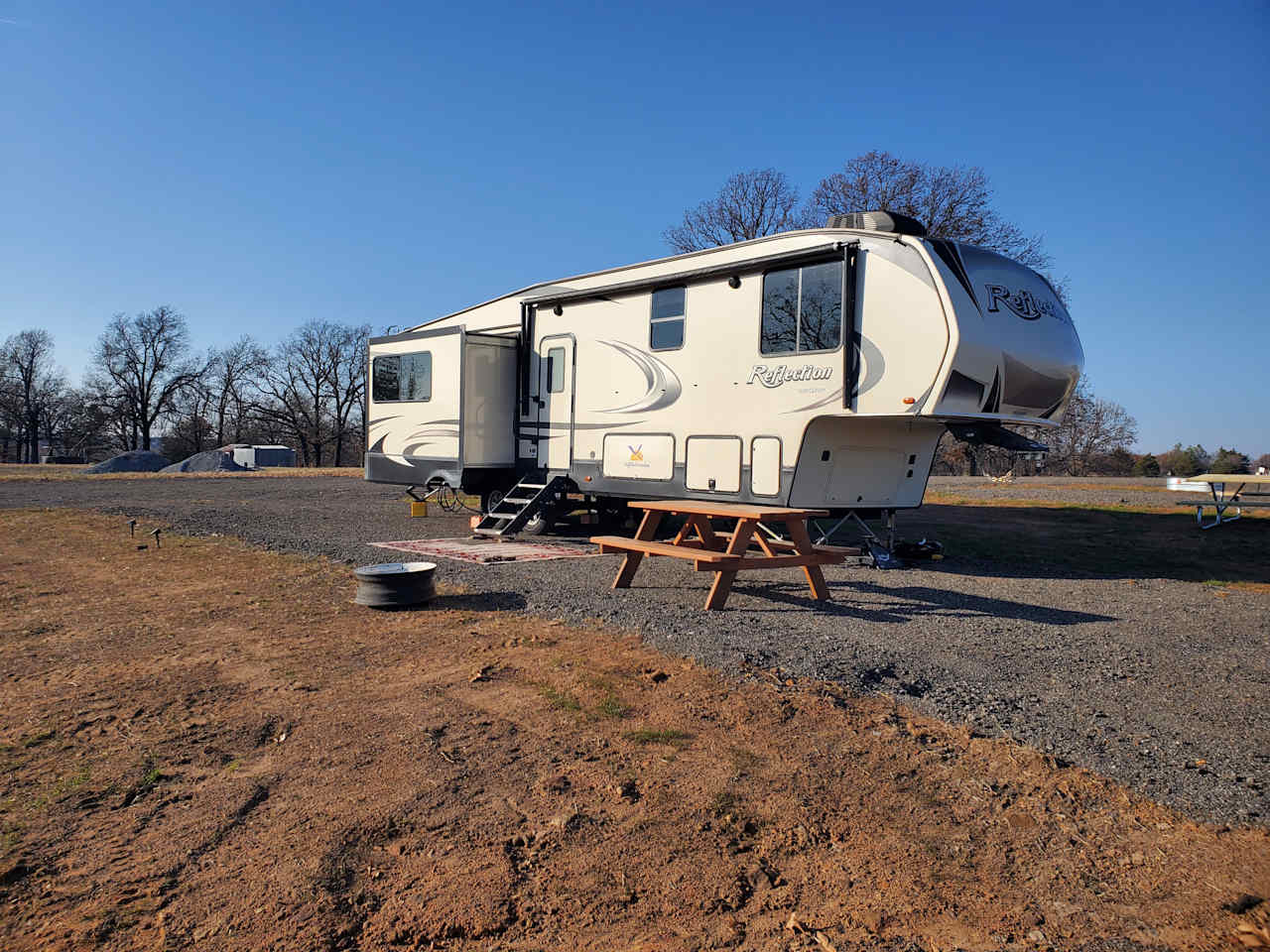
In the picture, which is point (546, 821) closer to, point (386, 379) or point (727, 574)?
point (727, 574)

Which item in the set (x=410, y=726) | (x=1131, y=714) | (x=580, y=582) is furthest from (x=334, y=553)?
(x=1131, y=714)

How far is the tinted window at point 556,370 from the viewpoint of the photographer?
10.5 metres

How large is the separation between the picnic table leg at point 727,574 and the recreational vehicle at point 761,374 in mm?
1830

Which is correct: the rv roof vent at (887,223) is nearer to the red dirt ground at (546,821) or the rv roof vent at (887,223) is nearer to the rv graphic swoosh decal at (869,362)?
the rv graphic swoosh decal at (869,362)

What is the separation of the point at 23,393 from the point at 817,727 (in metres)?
65.7

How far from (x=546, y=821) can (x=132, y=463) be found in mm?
38402

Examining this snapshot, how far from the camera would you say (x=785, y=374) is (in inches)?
313

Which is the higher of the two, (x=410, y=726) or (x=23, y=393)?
(x=23, y=393)

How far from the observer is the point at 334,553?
8562 mm

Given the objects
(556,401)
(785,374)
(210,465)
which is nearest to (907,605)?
(785,374)

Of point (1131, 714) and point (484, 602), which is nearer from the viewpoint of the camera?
point (1131, 714)

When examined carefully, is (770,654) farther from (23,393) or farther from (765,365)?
(23,393)

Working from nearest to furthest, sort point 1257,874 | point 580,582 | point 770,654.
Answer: point 1257,874, point 770,654, point 580,582

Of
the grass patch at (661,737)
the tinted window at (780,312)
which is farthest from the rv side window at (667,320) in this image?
the grass patch at (661,737)
